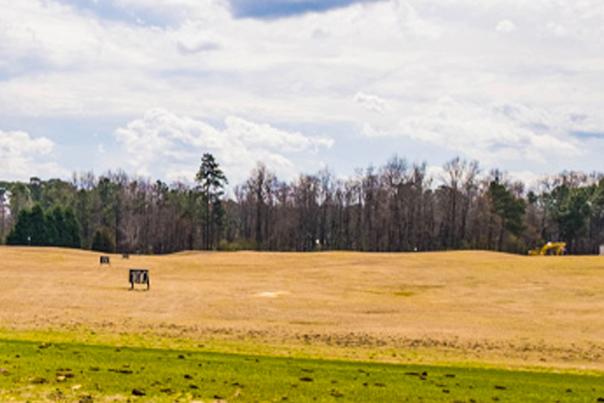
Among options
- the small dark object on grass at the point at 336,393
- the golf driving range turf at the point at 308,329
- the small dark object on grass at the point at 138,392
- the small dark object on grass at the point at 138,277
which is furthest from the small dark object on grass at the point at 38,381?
the small dark object on grass at the point at 138,277

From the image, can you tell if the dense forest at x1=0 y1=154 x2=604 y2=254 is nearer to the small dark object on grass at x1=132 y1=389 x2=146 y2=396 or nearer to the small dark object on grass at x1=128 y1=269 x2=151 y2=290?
the small dark object on grass at x1=128 y1=269 x2=151 y2=290

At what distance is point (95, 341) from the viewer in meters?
22.2

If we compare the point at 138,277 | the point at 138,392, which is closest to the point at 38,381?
the point at 138,392

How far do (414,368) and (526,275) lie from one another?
40.8 meters

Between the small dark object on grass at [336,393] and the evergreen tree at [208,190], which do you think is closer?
the small dark object on grass at [336,393]

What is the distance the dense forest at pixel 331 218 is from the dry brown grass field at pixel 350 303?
44428 millimetres

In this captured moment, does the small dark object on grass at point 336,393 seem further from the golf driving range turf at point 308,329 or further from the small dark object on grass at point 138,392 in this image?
the small dark object on grass at point 138,392

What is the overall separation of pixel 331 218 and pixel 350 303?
295 ft

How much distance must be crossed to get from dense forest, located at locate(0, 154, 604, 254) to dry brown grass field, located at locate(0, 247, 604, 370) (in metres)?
44.4

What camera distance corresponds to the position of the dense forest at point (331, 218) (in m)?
116

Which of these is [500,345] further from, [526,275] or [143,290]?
[526,275]

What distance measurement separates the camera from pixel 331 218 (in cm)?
13225

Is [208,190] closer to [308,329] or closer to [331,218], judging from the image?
[331,218]

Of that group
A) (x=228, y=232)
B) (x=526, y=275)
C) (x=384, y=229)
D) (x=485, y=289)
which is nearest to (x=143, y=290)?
(x=485, y=289)
